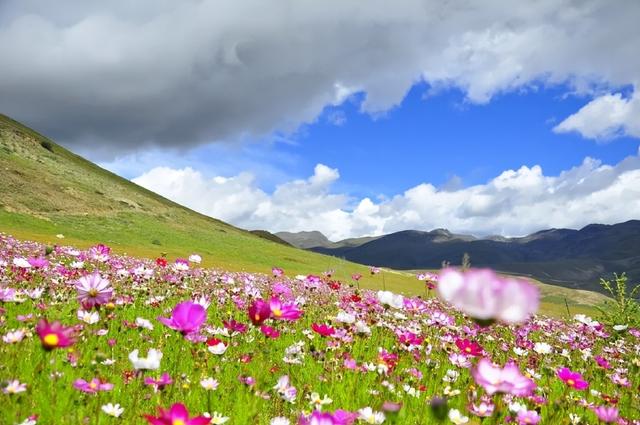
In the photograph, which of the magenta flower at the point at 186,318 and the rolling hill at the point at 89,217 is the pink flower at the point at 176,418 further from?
the rolling hill at the point at 89,217

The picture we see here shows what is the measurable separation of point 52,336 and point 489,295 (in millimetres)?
1996

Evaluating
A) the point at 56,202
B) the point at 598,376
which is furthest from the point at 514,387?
the point at 56,202

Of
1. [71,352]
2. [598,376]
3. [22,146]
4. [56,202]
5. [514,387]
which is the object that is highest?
[22,146]

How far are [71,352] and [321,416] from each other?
2701mm

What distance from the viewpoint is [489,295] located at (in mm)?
1508

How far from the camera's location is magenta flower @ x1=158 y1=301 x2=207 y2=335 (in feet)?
7.95

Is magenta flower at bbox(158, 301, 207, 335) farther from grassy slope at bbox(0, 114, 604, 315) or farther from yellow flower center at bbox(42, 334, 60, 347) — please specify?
grassy slope at bbox(0, 114, 604, 315)

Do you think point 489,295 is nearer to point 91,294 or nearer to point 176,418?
point 176,418

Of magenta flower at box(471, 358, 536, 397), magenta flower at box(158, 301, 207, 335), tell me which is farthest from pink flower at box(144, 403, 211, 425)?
magenta flower at box(471, 358, 536, 397)

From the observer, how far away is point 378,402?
3883 millimetres

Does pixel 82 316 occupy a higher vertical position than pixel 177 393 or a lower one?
higher

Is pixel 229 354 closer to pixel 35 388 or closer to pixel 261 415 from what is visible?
pixel 261 415

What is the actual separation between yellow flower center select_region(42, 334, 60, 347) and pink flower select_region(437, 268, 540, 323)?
1824mm

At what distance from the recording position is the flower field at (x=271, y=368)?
6.44 feet
